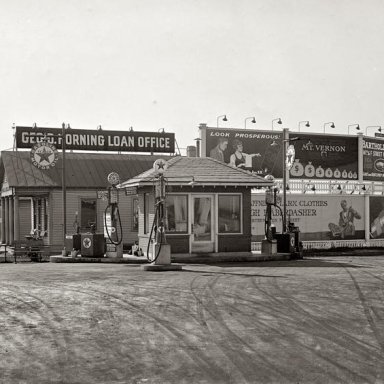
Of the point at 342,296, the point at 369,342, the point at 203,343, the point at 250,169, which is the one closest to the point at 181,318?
the point at 203,343

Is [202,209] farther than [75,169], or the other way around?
[75,169]

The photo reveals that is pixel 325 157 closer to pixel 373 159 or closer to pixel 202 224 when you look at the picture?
pixel 373 159

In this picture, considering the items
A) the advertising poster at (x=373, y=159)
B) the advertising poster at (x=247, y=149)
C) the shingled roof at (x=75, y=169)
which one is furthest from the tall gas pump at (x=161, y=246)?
the advertising poster at (x=373, y=159)

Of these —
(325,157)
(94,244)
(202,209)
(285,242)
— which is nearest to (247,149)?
(325,157)

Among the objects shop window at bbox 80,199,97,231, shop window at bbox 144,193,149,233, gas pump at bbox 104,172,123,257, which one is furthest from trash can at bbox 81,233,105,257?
shop window at bbox 80,199,97,231

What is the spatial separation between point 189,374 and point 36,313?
4.07 metres

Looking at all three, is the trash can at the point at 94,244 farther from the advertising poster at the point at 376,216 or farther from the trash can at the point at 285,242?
the advertising poster at the point at 376,216

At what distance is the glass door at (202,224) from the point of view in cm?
2356

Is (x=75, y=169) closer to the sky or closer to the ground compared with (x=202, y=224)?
closer to the sky

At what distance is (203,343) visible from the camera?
27.3 ft

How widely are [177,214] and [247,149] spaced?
13494mm

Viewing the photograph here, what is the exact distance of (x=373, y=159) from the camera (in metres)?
40.1

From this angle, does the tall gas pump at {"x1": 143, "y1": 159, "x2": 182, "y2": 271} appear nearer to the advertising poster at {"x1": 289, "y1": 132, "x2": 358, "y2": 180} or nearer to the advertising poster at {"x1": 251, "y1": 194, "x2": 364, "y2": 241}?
the advertising poster at {"x1": 251, "y1": 194, "x2": 364, "y2": 241}

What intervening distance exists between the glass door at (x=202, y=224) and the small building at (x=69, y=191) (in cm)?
814
